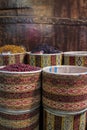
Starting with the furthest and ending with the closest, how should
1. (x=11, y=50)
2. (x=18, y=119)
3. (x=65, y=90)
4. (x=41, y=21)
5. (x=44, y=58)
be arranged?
(x=41, y=21) < (x=11, y=50) < (x=44, y=58) < (x=18, y=119) < (x=65, y=90)

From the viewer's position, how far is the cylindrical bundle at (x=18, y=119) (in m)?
1.94

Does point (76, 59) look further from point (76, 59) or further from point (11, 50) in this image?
point (11, 50)

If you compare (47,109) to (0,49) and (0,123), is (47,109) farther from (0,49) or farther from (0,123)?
(0,49)

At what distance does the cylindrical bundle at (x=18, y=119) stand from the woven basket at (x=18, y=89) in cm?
6

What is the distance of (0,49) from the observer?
276 centimetres

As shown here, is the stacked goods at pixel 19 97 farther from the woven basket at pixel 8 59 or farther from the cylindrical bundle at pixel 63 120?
the woven basket at pixel 8 59

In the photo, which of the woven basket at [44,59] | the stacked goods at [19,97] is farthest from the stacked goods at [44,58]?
the stacked goods at [19,97]

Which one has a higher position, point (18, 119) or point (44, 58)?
point (44, 58)

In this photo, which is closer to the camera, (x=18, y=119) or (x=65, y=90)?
(x=65, y=90)

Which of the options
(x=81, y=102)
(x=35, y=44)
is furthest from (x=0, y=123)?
(x=35, y=44)

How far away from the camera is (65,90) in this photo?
71.6 inches

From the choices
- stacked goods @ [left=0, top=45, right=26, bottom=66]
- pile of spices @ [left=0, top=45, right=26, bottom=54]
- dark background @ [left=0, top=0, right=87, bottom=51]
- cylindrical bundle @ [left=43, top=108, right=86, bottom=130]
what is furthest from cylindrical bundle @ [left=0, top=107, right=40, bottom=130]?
dark background @ [left=0, top=0, right=87, bottom=51]

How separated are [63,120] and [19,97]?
0.40 m

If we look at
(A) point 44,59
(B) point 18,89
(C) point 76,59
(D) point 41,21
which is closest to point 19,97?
(B) point 18,89
